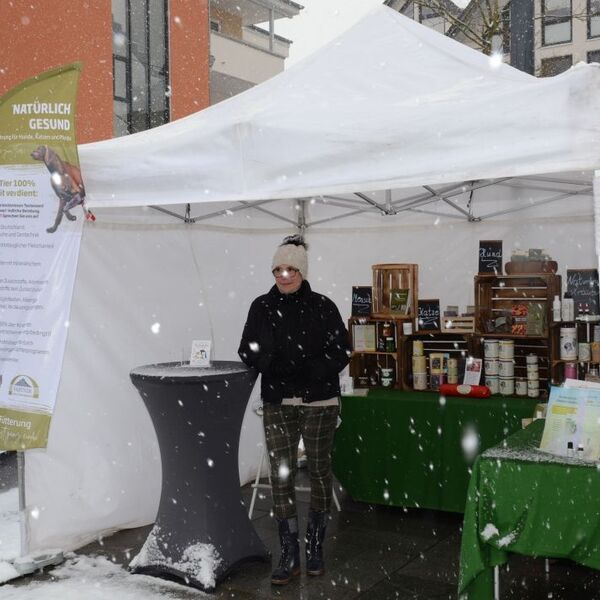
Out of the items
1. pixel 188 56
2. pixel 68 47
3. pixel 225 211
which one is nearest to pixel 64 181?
pixel 225 211

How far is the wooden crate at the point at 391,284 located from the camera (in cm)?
542

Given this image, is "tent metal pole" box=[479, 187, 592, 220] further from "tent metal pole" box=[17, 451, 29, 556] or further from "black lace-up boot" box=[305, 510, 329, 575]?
"tent metal pole" box=[17, 451, 29, 556]

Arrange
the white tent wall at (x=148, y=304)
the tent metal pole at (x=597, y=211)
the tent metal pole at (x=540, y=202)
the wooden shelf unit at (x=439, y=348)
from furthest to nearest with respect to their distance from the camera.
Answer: the wooden shelf unit at (x=439, y=348) → the tent metal pole at (x=540, y=202) → the white tent wall at (x=148, y=304) → the tent metal pole at (x=597, y=211)

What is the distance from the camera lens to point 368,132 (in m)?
3.14

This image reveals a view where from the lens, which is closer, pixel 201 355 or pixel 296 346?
pixel 296 346

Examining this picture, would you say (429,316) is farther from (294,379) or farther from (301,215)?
(294,379)

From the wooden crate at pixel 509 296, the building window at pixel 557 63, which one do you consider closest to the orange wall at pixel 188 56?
the wooden crate at pixel 509 296

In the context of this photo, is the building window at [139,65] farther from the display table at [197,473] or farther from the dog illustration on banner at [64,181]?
the display table at [197,473]

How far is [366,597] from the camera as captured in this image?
12.2 feet

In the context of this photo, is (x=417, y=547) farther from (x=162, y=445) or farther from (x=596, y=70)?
(x=596, y=70)

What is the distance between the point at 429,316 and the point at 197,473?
2.18m

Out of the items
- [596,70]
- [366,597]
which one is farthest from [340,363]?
[596,70]

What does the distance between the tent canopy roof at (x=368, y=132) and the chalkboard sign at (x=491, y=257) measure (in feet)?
5.62

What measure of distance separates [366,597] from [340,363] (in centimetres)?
116
